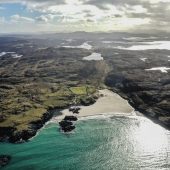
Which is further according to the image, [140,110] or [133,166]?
[140,110]

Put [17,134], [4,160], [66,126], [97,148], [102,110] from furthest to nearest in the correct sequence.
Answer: [102,110], [66,126], [17,134], [97,148], [4,160]

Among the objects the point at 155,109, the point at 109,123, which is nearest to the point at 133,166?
the point at 109,123

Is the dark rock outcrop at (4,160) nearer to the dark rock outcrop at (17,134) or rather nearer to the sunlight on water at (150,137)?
the dark rock outcrop at (17,134)

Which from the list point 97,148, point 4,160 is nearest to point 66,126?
point 97,148

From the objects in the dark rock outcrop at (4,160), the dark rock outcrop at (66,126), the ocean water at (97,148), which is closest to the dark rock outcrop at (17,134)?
the ocean water at (97,148)

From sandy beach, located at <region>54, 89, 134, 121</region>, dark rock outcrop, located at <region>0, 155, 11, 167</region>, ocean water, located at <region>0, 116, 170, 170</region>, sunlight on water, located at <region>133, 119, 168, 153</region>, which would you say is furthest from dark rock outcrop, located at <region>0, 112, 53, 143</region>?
sunlight on water, located at <region>133, 119, 168, 153</region>

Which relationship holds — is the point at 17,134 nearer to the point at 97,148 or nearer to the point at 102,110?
the point at 97,148

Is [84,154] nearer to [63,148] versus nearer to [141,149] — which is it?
[63,148]

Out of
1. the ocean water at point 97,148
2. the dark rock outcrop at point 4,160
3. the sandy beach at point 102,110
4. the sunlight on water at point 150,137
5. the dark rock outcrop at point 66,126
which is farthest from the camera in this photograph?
the sandy beach at point 102,110
